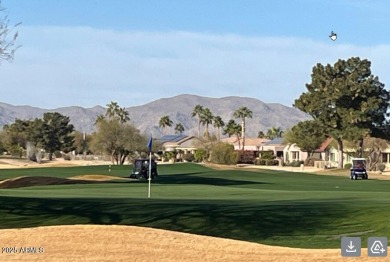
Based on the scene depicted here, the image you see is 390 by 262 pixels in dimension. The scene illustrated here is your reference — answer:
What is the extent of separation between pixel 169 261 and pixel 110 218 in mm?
7154

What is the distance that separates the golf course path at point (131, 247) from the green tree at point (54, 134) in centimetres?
13784

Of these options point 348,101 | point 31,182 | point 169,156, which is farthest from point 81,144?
point 31,182

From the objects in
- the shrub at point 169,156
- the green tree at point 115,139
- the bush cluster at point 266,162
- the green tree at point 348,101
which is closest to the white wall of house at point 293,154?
the bush cluster at point 266,162

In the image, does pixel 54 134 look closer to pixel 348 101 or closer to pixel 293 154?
pixel 293 154

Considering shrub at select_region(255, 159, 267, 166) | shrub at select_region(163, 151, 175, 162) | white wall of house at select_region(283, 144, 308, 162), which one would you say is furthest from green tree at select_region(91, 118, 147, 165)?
white wall of house at select_region(283, 144, 308, 162)

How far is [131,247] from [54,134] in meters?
146

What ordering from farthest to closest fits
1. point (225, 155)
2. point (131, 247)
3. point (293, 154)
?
point (293, 154)
point (225, 155)
point (131, 247)

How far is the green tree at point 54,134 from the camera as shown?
6235 inches

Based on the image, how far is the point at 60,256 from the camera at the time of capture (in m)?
16.1

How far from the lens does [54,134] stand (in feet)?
526

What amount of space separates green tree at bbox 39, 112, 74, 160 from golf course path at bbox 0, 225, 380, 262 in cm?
13784

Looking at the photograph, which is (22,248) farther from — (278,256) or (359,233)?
(359,233)

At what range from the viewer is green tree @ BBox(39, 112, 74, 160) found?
520 feet

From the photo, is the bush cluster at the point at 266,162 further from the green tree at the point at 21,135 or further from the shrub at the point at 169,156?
the green tree at the point at 21,135
